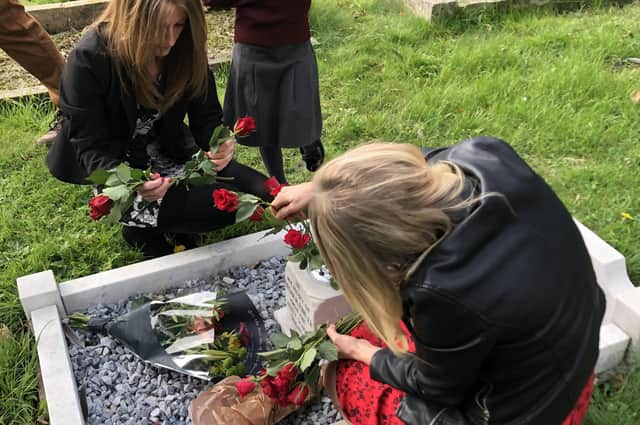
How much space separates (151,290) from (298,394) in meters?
0.86

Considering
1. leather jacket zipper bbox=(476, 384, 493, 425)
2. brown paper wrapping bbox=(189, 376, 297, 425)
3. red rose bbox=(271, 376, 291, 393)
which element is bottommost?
brown paper wrapping bbox=(189, 376, 297, 425)

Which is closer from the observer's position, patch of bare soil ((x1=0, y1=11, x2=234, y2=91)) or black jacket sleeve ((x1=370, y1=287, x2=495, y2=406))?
black jacket sleeve ((x1=370, y1=287, x2=495, y2=406))

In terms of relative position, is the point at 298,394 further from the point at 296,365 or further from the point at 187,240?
the point at 187,240

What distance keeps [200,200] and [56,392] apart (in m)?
0.86

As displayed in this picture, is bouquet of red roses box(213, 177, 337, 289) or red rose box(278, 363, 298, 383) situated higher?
bouquet of red roses box(213, 177, 337, 289)

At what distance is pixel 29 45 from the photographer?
130 inches

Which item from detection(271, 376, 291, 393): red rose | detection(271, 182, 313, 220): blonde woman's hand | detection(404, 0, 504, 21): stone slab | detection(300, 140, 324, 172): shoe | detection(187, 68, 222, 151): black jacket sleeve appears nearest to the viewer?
detection(271, 376, 291, 393): red rose

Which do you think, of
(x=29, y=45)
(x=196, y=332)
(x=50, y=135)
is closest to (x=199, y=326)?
(x=196, y=332)

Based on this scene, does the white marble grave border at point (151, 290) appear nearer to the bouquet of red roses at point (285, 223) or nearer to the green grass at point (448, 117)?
the green grass at point (448, 117)

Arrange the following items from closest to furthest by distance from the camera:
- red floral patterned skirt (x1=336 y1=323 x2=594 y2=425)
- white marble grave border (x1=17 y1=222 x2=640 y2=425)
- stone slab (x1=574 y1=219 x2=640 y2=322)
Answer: red floral patterned skirt (x1=336 y1=323 x2=594 y2=425) < white marble grave border (x1=17 y1=222 x2=640 y2=425) < stone slab (x1=574 y1=219 x2=640 y2=322)

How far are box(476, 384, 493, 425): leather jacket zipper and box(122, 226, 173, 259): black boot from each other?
1.61 meters

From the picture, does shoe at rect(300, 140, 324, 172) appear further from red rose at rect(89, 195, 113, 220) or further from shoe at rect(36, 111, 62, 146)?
shoe at rect(36, 111, 62, 146)

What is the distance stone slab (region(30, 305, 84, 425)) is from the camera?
1.91 m

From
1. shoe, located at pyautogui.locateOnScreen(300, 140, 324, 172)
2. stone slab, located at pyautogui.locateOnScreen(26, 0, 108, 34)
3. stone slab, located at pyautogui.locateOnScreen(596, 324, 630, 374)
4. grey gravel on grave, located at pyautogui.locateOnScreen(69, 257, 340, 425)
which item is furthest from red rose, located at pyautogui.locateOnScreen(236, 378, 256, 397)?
stone slab, located at pyautogui.locateOnScreen(26, 0, 108, 34)
